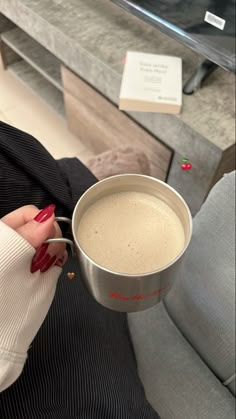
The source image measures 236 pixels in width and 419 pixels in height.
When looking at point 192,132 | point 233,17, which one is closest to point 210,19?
point 233,17

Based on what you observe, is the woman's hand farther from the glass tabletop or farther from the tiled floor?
the tiled floor

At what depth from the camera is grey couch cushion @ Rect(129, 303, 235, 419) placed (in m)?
0.61

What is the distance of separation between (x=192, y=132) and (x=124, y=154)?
0.21 metres

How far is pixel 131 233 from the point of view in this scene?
36cm

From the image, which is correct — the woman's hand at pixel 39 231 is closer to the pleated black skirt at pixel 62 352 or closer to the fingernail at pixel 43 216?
the fingernail at pixel 43 216

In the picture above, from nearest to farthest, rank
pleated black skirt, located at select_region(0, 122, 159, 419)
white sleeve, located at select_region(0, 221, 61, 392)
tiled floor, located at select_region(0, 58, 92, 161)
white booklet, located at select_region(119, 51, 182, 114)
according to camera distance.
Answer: white sleeve, located at select_region(0, 221, 61, 392), pleated black skirt, located at select_region(0, 122, 159, 419), white booklet, located at select_region(119, 51, 182, 114), tiled floor, located at select_region(0, 58, 92, 161)

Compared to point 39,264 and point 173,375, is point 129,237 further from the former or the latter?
point 173,375

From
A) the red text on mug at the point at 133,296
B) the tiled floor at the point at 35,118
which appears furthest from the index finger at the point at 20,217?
the tiled floor at the point at 35,118

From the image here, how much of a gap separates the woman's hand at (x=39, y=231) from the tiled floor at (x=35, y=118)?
3.94 feet

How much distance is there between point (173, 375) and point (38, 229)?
47cm

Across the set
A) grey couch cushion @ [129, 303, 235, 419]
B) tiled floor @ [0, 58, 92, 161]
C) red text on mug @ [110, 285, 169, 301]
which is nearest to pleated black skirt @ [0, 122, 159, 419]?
grey couch cushion @ [129, 303, 235, 419]

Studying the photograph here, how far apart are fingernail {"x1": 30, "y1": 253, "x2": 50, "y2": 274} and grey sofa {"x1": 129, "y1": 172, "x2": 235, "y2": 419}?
0.94 ft

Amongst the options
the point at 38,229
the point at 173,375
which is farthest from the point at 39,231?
the point at 173,375

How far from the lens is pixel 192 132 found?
0.97 meters
